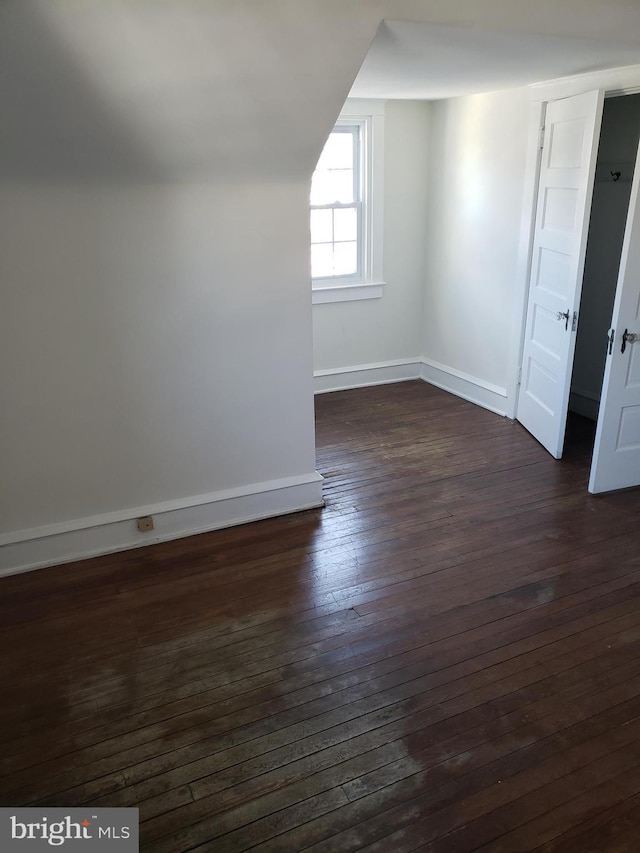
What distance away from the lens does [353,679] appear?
2484mm

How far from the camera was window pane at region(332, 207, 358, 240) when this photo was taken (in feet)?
17.8

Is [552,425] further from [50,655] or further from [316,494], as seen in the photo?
[50,655]

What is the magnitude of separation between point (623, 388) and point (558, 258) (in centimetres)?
98

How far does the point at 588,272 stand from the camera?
4.94 metres

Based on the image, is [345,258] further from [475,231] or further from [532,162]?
[532,162]

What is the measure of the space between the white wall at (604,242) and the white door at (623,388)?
1216 millimetres

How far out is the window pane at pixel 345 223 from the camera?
5418 millimetres

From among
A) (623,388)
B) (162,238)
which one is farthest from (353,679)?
(623,388)

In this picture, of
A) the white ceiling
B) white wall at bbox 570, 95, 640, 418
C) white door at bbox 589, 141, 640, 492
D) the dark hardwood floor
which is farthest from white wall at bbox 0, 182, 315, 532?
white wall at bbox 570, 95, 640, 418

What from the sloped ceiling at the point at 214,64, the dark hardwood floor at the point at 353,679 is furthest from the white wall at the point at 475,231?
the dark hardwood floor at the point at 353,679

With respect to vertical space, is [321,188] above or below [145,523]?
above

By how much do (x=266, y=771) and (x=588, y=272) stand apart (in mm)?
4252

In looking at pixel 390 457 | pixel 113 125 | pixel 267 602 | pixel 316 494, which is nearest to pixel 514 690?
pixel 267 602

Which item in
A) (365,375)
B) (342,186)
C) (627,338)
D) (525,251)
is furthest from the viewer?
(365,375)
